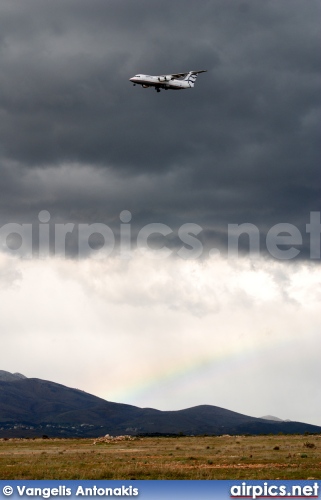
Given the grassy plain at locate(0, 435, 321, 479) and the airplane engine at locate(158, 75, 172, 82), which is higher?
the airplane engine at locate(158, 75, 172, 82)

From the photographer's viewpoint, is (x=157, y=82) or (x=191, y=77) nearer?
(x=157, y=82)

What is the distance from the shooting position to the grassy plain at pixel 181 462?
47188mm

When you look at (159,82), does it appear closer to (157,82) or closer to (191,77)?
(157,82)

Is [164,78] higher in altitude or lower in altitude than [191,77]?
lower

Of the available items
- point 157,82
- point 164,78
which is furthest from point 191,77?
point 157,82

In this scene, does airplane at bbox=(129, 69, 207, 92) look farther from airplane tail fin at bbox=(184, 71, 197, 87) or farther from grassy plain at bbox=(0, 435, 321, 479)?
grassy plain at bbox=(0, 435, 321, 479)

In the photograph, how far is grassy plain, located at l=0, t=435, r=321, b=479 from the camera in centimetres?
4719

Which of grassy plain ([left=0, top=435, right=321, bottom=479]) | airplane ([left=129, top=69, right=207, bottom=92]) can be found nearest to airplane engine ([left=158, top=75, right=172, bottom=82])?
airplane ([left=129, top=69, right=207, bottom=92])

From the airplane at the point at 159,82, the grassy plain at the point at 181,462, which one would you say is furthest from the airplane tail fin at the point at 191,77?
the grassy plain at the point at 181,462

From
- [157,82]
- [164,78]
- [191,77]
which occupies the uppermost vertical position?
[191,77]

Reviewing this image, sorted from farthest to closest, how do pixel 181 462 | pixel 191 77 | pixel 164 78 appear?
1. pixel 191 77
2. pixel 164 78
3. pixel 181 462

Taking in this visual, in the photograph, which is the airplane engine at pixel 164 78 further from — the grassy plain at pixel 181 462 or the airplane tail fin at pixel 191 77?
the grassy plain at pixel 181 462

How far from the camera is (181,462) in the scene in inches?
2256

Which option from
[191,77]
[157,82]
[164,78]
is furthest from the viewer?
[191,77]
